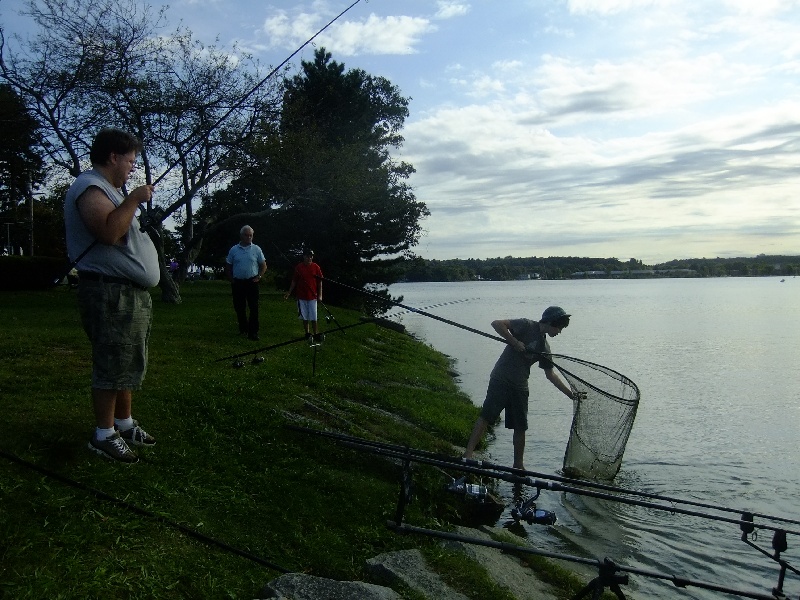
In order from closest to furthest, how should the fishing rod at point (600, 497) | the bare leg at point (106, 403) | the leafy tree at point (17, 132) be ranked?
the fishing rod at point (600, 497) < the bare leg at point (106, 403) < the leafy tree at point (17, 132)

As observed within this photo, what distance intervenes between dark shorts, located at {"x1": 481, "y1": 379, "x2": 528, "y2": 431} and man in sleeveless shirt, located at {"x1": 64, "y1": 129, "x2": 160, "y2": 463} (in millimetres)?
4752

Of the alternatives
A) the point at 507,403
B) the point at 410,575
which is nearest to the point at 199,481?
the point at 410,575

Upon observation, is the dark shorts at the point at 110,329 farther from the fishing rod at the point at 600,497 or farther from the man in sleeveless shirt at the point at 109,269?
the fishing rod at the point at 600,497

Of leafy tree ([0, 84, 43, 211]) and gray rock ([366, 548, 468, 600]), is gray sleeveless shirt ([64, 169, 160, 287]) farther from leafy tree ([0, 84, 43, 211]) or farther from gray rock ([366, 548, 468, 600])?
leafy tree ([0, 84, 43, 211])

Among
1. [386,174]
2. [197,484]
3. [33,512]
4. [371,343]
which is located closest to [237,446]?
[197,484]

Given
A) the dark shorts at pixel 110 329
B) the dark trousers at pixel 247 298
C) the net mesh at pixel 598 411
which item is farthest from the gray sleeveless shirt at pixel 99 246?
the dark trousers at pixel 247 298

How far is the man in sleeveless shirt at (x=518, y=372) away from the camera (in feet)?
28.8

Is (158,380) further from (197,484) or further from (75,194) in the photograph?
→ (75,194)

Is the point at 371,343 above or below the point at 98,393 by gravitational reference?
below

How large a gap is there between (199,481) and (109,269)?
1888 millimetres

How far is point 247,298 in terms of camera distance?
1436cm

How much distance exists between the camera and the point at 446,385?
61.4ft

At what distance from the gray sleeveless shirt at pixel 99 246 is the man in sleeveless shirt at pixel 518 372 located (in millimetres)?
4545

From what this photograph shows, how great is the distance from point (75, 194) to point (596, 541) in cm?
646
